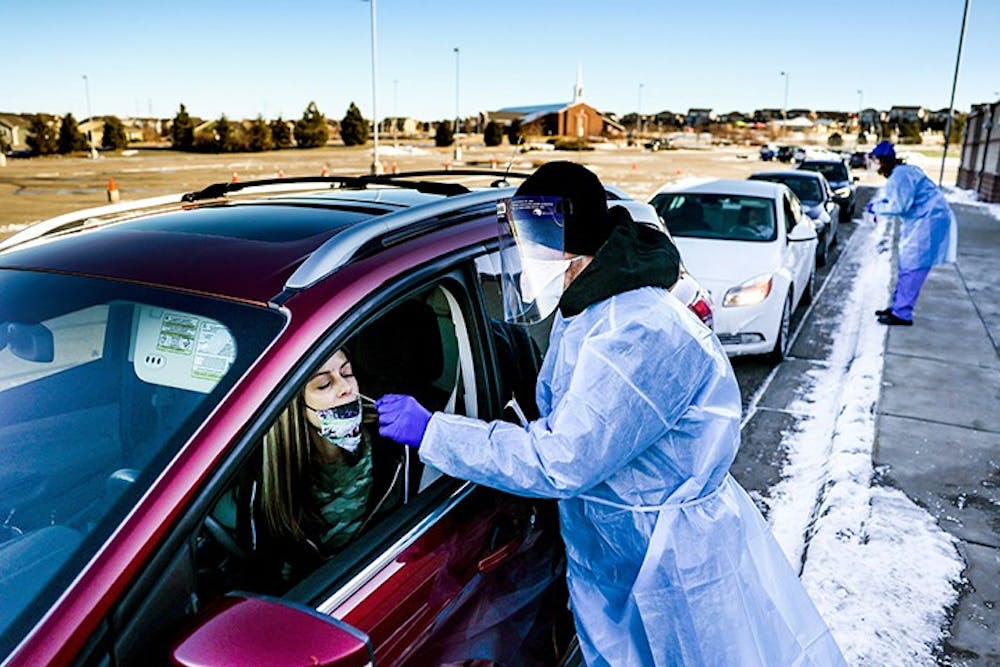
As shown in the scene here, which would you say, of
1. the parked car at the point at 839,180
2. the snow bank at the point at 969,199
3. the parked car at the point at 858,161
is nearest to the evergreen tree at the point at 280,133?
the parked car at the point at 858,161

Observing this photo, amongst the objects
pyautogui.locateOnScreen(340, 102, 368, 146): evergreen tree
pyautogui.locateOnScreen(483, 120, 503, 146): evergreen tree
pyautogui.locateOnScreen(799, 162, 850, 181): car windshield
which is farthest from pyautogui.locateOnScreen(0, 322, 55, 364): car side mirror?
pyautogui.locateOnScreen(483, 120, 503, 146): evergreen tree

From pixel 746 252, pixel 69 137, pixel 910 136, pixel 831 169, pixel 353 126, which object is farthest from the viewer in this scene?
pixel 910 136

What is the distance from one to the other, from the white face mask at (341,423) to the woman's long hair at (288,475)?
0.17 ft

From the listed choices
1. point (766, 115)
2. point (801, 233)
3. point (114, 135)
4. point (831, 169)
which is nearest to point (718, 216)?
point (801, 233)

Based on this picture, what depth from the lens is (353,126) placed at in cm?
6438

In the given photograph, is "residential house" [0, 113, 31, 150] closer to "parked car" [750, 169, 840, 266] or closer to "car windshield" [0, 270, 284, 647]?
"parked car" [750, 169, 840, 266]

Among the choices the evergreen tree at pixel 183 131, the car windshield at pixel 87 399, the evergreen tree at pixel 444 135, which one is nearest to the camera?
the car windshield at pixel 87 399

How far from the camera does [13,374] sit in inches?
81.4

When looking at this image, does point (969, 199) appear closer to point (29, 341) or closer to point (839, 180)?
point (839, 180)

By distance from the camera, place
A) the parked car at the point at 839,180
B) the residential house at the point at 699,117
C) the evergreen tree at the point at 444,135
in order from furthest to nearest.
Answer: the residential house at the point at 699,117 → the evergreen tree at the point at 444,135 → the parked car at the point at 839,180

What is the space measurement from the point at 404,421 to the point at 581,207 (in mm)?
→ 721

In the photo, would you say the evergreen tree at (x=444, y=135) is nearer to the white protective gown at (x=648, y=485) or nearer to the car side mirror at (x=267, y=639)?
the white protective gown at (x=648, y=485)

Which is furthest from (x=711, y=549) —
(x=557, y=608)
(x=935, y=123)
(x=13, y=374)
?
(x=935, y=123)

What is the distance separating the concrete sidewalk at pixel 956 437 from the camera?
11.7ft
